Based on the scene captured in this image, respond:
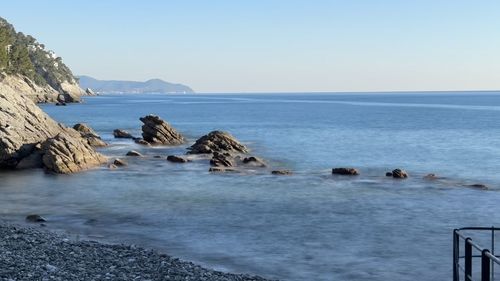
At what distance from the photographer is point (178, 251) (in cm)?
2420

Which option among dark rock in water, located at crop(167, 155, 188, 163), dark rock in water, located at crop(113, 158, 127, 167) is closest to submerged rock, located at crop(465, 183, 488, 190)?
dark rock in water, located at crop(167, 155, 188, 163)

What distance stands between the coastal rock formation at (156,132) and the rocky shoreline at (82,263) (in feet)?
172

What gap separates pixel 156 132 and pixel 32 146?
959 inches

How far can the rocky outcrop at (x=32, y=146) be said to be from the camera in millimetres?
48969

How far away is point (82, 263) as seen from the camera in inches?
707

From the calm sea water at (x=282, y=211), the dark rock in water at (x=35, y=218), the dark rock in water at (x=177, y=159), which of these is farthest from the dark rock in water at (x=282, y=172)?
the dark rock in water at (x=35, y=218)

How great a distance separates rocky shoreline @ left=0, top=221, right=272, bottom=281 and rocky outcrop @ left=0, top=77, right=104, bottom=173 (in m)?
26.8

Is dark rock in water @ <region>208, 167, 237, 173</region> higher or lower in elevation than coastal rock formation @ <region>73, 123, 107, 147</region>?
lower

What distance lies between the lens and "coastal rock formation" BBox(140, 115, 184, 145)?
7525 centimetres

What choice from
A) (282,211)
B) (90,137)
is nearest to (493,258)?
(282,211)

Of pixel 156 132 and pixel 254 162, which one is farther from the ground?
pixel 156 132

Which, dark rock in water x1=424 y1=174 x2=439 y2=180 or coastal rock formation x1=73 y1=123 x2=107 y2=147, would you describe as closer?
dark rock in water x1=424 y1=174 x2=439 y2=180

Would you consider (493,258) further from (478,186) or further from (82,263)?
(478,186)

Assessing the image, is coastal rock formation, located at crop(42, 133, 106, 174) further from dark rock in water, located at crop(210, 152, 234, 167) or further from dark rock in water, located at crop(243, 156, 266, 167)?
dark rock in water, located at crop(243, 156, 266, 167)
